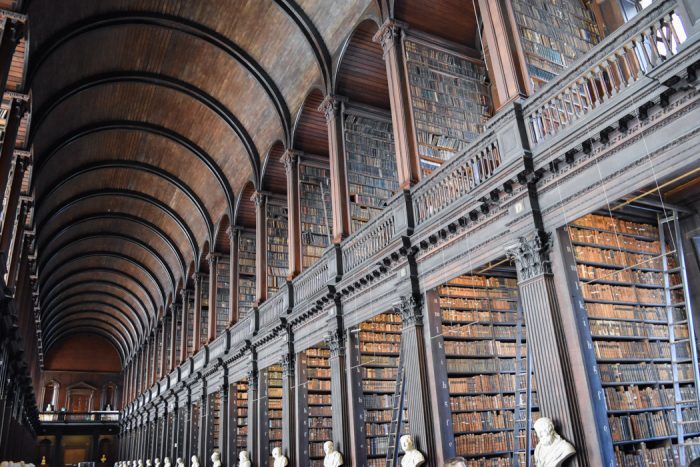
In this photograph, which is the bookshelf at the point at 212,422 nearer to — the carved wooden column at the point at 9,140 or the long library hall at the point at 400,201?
the long library hall at the point at 400,201

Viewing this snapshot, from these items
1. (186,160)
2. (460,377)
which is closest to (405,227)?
(460,377)

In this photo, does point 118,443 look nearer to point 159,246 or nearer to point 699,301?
point 159,246

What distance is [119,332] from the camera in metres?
35.2

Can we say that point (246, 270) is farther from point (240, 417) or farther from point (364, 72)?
point (364, 72)

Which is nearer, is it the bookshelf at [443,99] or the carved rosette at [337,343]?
the bookshelf at [443,99]

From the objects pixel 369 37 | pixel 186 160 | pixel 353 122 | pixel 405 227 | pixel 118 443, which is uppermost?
pixel 186 160

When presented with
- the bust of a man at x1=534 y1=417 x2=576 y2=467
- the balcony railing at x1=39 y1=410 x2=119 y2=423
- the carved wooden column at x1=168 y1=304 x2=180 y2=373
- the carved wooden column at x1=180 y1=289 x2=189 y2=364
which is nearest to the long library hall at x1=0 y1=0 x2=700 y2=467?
the bust of a man at x1=534 y1=417 x2=576 y2=467

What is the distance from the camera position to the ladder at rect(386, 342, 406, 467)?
281 inches

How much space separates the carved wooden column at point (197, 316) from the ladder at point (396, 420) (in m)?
11.2

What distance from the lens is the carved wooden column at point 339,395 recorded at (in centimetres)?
814

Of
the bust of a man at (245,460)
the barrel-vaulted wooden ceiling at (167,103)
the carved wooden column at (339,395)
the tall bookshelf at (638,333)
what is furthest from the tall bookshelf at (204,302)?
the tall bookshelf at (638,333)

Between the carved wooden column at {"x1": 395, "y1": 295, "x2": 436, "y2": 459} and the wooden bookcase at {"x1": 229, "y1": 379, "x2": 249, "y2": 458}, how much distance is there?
717 cm

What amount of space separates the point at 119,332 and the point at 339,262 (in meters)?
30.3

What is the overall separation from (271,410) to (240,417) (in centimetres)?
230
